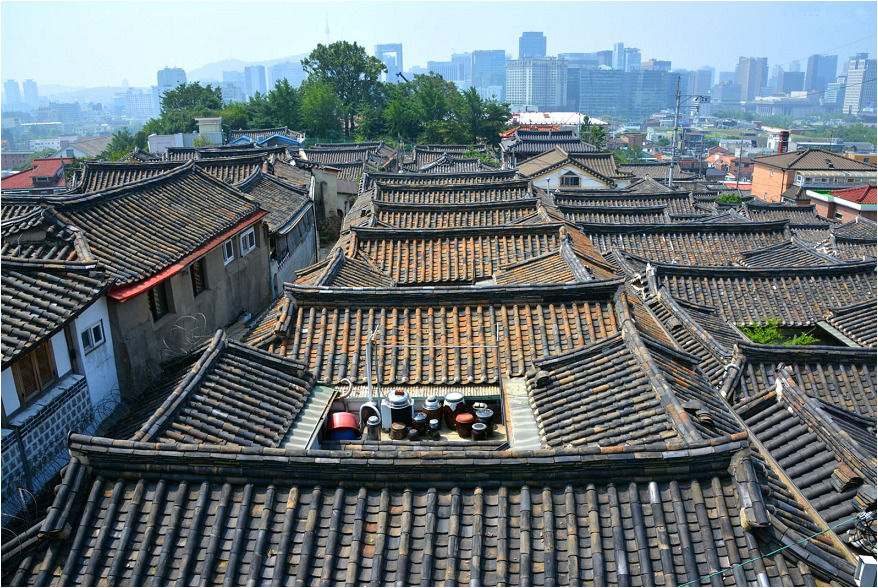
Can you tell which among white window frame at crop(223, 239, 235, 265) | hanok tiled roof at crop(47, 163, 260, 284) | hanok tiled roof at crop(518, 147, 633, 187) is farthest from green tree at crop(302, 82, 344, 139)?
white window frame at crop(223, 239, 235, 265)

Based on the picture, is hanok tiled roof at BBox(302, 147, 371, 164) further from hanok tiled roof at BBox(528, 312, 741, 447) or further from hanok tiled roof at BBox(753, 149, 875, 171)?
hanok tiled roof at BBox(753, 149, 875, 171)

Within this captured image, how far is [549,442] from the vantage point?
366 inches

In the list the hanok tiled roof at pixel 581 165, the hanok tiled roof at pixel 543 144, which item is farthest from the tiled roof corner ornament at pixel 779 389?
the hanok tiled roof at pixel 543 144

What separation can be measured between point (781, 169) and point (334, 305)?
69.1 m

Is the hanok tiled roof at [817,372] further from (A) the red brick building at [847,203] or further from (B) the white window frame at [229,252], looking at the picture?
(A) the red brick building at [847,203]

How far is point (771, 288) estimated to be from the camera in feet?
61.0

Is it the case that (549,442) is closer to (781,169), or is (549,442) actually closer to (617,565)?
(617,565)

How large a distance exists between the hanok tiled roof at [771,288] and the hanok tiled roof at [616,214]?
9.84 metres

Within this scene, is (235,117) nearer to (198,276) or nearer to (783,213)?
(783,213)

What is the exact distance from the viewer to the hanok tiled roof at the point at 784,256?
69.4ft

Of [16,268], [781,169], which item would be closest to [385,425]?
[16,268]

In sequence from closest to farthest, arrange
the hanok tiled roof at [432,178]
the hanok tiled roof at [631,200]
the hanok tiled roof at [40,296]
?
1. the hanok tiled roof at [40,296]
2. the hanok tiled roof at [432,178]
3. the hanok tiled roof at [631,200]

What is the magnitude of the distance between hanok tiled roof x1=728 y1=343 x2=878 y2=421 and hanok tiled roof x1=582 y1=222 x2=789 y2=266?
10.3 m

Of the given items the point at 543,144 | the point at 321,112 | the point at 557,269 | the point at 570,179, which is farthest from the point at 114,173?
the point at 321,112
